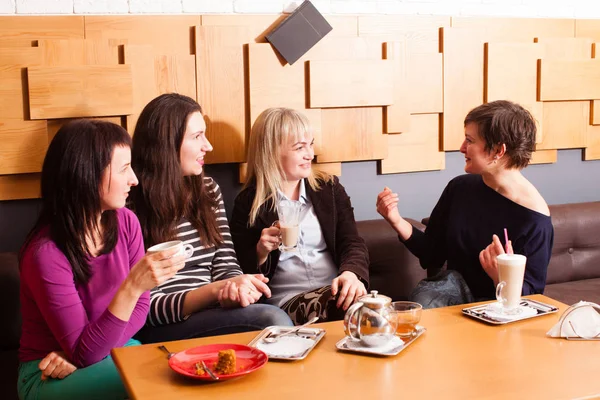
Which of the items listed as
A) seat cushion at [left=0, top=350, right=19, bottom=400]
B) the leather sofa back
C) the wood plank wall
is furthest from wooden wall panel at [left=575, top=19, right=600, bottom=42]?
seat cushion at [left=0, top=350, right=19, bottom=400]

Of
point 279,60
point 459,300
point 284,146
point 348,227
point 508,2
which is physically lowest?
point 459,300

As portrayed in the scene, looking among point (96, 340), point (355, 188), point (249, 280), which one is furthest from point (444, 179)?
point (96, 340)

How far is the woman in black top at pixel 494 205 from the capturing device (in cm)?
252

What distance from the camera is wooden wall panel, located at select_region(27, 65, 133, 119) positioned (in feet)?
8.47

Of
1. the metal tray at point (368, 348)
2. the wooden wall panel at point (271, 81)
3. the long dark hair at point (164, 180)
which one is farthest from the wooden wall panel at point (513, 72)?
the metal tray at point (368, 348)

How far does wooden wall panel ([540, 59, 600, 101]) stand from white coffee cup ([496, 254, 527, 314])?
1.68 m

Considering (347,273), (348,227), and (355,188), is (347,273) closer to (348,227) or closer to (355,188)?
(348,227)

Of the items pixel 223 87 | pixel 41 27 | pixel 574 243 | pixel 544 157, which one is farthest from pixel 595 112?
pixel 41 27

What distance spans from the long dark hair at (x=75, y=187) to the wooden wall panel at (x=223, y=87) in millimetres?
887

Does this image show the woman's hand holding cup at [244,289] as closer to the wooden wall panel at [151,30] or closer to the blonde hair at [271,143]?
the blonde hair at [271,143]

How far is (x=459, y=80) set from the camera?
3.28m

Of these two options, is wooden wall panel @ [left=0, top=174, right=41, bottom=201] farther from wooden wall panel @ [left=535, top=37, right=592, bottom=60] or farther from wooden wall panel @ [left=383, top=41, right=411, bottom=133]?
wooden wall panel @ [left=535, top=37, right=592, bottom=60]

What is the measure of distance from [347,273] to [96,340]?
3.15ft

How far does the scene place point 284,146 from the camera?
273 centimetres
